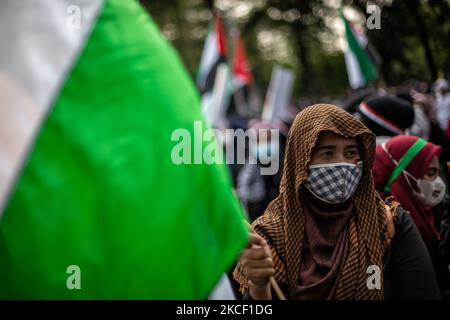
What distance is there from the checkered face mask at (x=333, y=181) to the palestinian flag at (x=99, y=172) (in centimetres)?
71

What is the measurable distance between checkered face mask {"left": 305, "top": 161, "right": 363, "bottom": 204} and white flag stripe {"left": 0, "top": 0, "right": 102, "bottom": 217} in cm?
109

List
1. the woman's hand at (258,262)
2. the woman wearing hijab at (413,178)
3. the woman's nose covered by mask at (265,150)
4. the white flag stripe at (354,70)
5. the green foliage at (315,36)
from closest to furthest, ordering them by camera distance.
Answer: the woman's hand at (258,262)
the woman wearing hijab at (413,178)
the green foliage at (315,36)
the woman's nose covered by mask at (265,150)
the white flag stripe at (354,70)

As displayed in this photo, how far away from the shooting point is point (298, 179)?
2.63 m

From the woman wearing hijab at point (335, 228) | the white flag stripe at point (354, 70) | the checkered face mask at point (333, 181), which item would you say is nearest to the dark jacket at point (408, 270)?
the woman wearing hijab at point (335, 228)

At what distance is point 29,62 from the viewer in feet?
6.45

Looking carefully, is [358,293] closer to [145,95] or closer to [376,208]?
[376,208]

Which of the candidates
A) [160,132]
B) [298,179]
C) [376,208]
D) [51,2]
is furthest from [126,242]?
[376,208]

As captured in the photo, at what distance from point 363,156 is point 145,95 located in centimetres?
113

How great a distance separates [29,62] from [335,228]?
1316 millimetres

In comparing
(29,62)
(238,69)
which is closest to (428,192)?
(29,62)

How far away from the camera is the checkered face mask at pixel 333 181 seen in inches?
102

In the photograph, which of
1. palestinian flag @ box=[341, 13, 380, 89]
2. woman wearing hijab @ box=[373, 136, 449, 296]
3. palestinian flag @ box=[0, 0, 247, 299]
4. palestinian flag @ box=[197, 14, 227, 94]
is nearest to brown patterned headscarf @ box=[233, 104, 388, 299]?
palestinian flag @ box=[0, 0, 247, 299]

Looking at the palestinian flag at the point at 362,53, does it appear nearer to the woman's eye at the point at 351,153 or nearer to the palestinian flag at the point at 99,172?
the woman's eye at the point at 351,153

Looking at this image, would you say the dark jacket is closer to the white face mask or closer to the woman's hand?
the woman's hand
